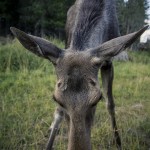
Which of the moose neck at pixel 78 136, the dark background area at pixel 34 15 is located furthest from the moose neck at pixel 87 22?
the dark background area at pixel 34 15

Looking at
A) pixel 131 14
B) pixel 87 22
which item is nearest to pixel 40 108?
pixel 87 22

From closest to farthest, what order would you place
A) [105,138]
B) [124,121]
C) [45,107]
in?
[105,138]
[124,121]
[45,107]

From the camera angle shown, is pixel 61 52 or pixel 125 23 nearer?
pixel 61 52

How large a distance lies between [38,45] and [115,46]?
0.88m

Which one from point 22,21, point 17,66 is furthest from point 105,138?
point 22,21

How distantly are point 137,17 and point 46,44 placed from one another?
3818 centimetres

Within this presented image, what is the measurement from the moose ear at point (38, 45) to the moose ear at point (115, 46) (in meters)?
0.46

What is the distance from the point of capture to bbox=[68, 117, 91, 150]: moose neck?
11.9 ft

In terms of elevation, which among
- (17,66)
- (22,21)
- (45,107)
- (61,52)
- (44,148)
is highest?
(22,21)

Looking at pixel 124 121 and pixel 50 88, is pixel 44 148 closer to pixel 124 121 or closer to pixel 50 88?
pixel 124 121

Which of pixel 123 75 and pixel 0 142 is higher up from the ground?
pixel 123 75

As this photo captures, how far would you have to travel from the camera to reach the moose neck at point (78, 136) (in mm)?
3633

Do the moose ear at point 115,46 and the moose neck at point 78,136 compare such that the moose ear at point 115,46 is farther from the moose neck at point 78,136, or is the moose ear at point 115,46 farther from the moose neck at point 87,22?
the moose neck at point 78,136

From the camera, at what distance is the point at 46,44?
4.33 metres
